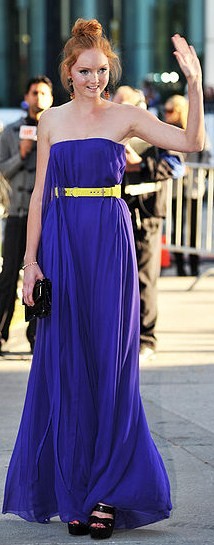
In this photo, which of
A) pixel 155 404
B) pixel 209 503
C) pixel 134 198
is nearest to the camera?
Answer: pixel 209 503

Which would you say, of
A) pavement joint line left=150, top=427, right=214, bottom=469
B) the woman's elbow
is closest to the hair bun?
the woman's elbow

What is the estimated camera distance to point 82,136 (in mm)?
4949

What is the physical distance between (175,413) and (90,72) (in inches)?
109

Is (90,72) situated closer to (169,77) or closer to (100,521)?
(100,521)

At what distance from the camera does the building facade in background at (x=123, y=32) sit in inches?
937

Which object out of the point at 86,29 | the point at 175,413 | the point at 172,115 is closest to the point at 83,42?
the point at 86,29

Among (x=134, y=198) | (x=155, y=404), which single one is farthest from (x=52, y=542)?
(x=134, y=198)

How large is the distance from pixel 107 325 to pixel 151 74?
19.7 meters

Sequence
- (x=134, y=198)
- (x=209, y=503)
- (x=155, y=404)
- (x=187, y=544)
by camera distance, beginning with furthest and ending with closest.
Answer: (x=134, y=198) → (x=155, y=404) → (x=209, y=503) → (x=187, y=544)

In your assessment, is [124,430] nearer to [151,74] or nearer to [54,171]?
[54,171]

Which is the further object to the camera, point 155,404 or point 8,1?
point 8,1

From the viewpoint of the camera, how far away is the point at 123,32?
2394 centimetres

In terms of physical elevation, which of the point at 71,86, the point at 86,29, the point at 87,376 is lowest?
the point at 87,376

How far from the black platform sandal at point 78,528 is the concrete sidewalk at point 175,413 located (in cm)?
3
